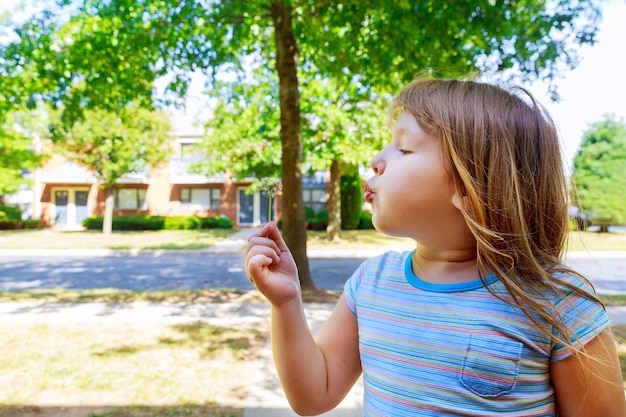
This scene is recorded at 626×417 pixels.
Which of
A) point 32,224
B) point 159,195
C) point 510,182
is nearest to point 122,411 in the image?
point 510,182

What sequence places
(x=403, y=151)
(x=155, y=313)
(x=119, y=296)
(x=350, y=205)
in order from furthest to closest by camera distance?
(x=350, y=205)
(x=119, y=296)
(x=155, y=313)
(x=403, y=151)

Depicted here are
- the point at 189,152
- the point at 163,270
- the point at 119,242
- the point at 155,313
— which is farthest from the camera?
the point at 189,152

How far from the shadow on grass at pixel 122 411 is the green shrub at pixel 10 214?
2497 cm

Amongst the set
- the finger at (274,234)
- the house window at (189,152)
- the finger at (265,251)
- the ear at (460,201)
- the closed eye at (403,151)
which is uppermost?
the house window at (189,152)

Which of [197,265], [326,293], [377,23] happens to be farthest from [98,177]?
[377,23]

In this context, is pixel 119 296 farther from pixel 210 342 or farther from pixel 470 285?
pixel 470 285

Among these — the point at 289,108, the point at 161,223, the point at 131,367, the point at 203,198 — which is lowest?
the point at 131,367

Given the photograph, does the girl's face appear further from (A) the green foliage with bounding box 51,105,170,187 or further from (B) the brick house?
(B) the brick house

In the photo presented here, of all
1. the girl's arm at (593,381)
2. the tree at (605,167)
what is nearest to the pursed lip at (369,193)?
the girl's arm at (593,381)

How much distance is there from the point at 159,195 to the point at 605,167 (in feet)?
75.2

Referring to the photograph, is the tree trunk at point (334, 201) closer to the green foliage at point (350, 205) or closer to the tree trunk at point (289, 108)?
the green foliage at point (350, 205)

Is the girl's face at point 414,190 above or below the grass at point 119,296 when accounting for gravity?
above

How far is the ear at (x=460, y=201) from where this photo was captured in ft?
3.16

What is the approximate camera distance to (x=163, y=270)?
1147 cm
